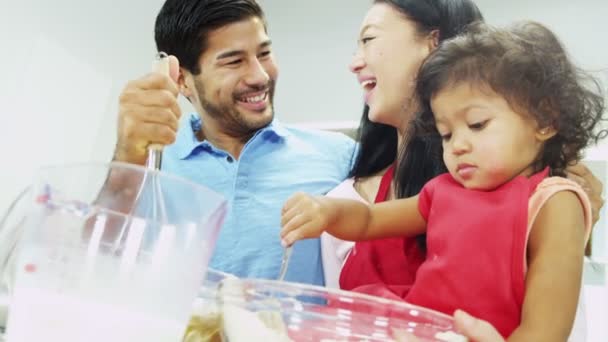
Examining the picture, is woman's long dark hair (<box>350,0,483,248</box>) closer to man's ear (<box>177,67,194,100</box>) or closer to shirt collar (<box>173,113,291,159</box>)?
shirt collar (<box>173,113,291,159</box>)

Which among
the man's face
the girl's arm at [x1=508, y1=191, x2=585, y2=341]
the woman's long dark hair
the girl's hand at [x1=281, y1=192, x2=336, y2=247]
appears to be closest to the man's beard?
the man's face

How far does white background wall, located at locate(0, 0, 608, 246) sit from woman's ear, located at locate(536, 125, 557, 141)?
0.83 metres

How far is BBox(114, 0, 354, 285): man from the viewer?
115cm

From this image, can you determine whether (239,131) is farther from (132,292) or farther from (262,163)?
(132,292)

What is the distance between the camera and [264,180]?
124 cm

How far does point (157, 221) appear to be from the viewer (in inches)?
15.7

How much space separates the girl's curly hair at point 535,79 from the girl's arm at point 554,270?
10 centimetres

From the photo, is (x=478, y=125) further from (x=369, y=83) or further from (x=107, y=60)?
(x=107, y=60)

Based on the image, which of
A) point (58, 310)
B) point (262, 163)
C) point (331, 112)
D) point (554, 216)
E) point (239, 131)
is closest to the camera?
point (58, 310)

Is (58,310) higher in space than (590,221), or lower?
lower

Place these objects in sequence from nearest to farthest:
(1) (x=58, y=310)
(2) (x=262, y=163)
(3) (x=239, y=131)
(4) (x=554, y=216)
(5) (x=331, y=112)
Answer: (1) (x=58, y=310) < (4) (x=554, y=216) < (2) (x=262, y=163) < (3) (x=239, y=131) < (5) (x=331, y=112)

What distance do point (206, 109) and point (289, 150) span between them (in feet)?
0.84

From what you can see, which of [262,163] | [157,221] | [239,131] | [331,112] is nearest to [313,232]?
[157,221]

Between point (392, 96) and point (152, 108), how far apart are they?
490 mm
